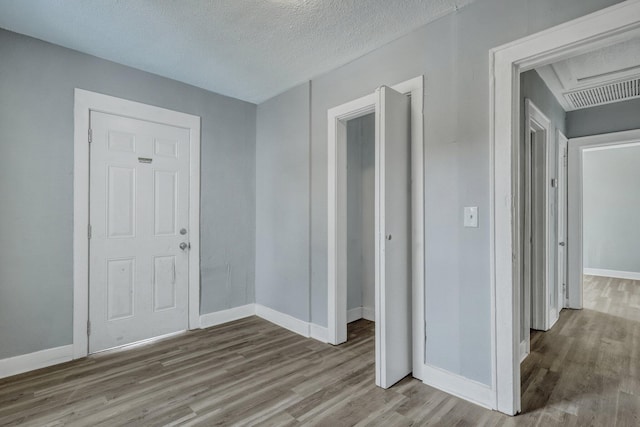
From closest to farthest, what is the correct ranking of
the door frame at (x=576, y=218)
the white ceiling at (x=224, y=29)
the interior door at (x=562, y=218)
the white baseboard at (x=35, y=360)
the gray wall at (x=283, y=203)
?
the white ceiling at (x=224, y=29) → the white baseboard at (x=35, y=360) → the gray wall at (x=283, y=203) → the interior door at (x=562, y=218) → the door frame at (x=576, y=218)

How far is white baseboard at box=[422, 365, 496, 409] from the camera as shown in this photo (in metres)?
1.92

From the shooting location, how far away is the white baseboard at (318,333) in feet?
9.77

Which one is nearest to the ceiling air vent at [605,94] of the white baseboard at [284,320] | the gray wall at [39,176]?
the white baseboard at [284,320]

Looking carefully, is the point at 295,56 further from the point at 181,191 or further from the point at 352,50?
the point at 181,191

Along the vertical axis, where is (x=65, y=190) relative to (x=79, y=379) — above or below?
above

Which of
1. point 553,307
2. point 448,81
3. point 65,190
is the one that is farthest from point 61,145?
point 553,307

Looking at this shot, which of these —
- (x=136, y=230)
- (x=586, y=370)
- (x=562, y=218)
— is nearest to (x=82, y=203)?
(x=136, y=230)

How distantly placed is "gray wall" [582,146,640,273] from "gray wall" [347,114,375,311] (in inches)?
214

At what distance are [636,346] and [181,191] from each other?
4.60 metres

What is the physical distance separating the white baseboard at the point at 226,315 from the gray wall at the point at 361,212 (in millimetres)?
1241

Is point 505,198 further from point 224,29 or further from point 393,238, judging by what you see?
point 224,29

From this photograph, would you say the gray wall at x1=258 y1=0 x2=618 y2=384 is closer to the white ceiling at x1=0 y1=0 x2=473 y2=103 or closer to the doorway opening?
the white ceiling at x1=0 y1=0 x2=473 y2=103

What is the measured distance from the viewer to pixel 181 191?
3.28 metres

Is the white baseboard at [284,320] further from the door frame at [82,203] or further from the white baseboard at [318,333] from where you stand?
the door frame at [82,203]
